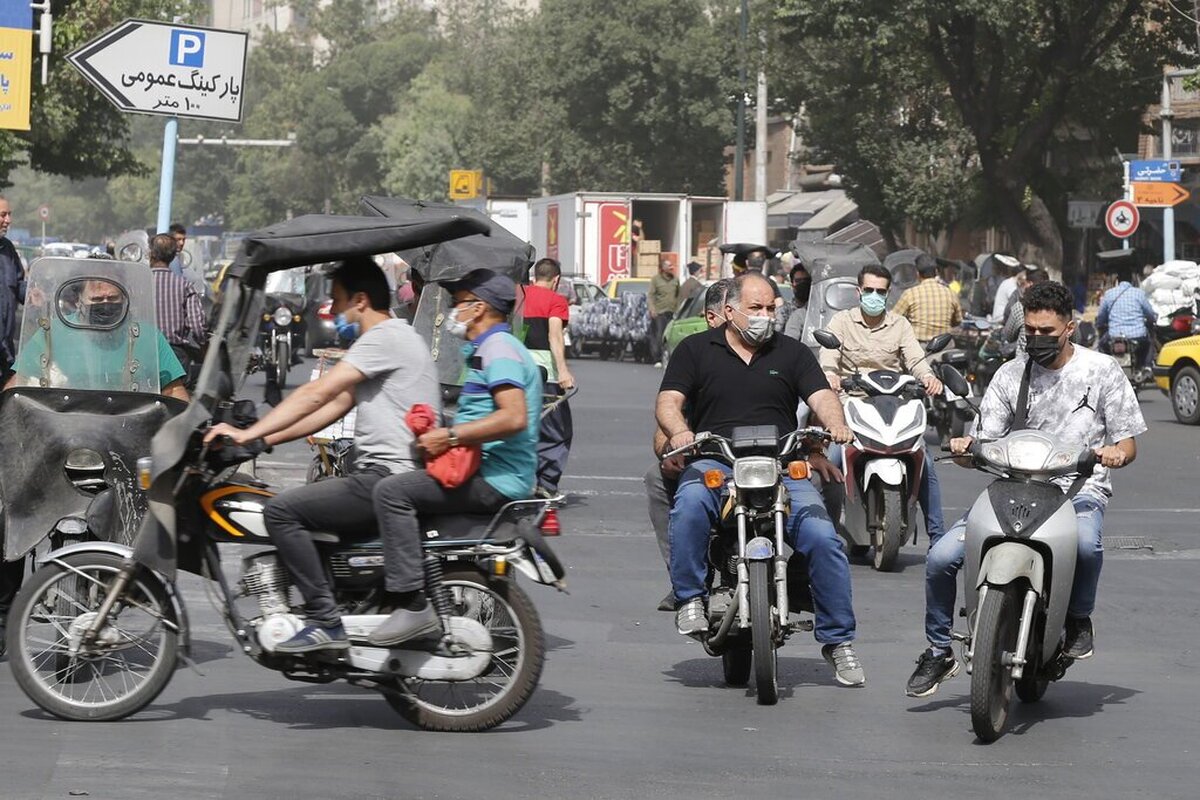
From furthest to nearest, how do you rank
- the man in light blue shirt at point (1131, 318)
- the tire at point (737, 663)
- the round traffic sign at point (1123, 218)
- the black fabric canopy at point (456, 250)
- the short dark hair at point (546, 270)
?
the round traffic sign at point (1123, 218) < the man in light blue shirt at point (1131, 318) < the short dark hair at point (546, 270) < the black fabric canopy at point (456, 250) < the tire at point (737, 663)

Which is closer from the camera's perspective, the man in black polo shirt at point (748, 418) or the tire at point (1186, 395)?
the man in black polo shirt at point (748, 418)

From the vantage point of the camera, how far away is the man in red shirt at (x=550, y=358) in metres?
14.2

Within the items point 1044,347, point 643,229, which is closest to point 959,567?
point 1044,347

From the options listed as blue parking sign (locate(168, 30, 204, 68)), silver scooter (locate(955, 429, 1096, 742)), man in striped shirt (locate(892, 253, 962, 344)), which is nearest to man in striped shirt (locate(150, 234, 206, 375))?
blue parking sign (locate(168, 30, 204, 68))

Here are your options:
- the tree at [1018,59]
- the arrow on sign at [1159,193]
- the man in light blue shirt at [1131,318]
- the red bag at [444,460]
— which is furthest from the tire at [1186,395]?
the red bag at [444,460]

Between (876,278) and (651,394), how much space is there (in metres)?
15.4

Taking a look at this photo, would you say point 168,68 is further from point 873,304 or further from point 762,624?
point 762,624

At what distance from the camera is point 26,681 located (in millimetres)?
7074

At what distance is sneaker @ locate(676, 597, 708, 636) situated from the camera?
7.90 metres

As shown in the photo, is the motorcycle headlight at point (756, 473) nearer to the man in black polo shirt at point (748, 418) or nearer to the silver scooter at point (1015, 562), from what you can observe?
the man in black polo shirt at point (748, 418)

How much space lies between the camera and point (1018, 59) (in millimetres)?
41125

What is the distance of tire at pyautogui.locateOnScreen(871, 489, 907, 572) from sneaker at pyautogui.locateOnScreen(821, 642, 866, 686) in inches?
152

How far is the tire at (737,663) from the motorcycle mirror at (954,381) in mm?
1294

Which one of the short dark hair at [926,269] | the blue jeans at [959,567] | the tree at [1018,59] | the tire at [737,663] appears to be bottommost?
the tire at [737,663]
